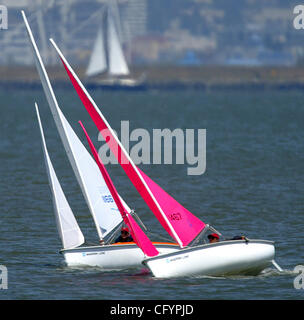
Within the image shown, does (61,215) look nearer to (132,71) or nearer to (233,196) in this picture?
(233,196)

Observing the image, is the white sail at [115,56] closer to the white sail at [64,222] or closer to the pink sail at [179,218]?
the white sail at [64,222]

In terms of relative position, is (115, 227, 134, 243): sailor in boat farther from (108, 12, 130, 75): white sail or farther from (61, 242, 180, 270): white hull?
(108, 12, 130, 75): white sail

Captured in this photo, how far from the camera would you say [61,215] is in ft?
85.7

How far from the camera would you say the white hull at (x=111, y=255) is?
81.6ft

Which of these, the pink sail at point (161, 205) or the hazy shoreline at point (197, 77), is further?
the hazy shoreline at point (197, 77)

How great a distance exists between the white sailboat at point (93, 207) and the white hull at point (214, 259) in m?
1.32

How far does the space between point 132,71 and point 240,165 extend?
488ft

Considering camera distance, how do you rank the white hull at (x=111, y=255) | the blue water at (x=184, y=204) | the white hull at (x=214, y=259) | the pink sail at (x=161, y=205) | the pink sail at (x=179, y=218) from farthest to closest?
1. the white hull at (x=111, y=255)
2. the pink sail at (x=179, y=218)
3. the pink sail at (x=161, y=205)
4. the white hull at (x=214, y=259)
5. the blue water at (x=184, y=204)

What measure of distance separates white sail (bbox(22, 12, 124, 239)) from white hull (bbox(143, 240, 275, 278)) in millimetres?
2670

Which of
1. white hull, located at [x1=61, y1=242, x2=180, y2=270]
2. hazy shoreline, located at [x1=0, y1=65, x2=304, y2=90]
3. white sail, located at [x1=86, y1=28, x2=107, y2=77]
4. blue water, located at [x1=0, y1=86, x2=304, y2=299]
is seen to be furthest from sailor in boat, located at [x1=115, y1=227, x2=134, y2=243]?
hazy shoreline, located at [x1=0, y1=65, x2=304, y2=90]

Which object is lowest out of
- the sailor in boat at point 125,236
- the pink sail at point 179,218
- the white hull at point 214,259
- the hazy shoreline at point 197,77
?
the white hull at point 214,259

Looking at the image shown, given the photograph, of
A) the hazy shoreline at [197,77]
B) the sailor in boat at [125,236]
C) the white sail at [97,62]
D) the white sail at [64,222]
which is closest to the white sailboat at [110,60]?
the white sail at [97,62]
